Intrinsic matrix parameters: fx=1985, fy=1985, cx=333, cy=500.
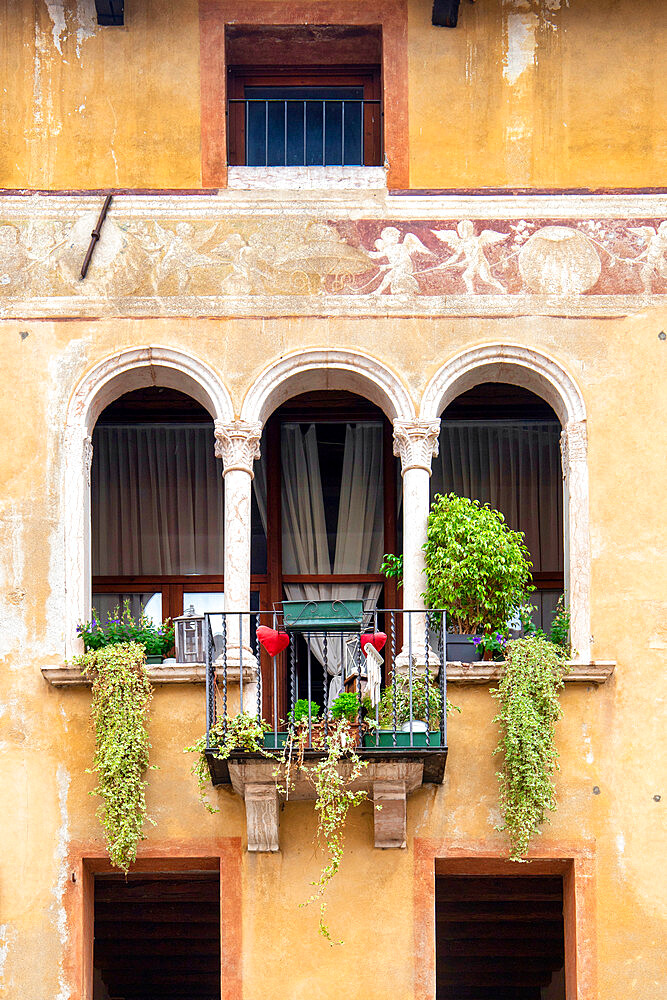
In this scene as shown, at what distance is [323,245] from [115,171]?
5.75 ft

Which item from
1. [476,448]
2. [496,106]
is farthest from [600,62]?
[476,448]

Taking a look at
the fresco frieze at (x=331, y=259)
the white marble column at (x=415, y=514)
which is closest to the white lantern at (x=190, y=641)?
the white marble column at (x=415, y=514)

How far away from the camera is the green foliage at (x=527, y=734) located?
14.0 meters

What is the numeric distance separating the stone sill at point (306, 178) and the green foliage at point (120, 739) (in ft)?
12.5

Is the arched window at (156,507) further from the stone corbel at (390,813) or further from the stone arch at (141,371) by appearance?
the stone corbel at (390,813)

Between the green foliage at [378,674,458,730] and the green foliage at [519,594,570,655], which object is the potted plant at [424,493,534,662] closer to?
the green foliage at [519,594,570,655]

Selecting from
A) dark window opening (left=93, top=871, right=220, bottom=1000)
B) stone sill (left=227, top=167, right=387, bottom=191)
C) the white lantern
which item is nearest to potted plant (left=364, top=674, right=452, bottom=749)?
the white lantern

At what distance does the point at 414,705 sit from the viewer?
559 inches

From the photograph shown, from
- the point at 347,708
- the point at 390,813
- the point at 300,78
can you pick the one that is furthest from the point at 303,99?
the point at 390,813

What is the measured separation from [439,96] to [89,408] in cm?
373

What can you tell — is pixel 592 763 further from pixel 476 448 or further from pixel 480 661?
pixel 476 448

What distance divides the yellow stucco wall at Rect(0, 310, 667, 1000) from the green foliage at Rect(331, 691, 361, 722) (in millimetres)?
916

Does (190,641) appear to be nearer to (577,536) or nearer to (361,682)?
(361,682)

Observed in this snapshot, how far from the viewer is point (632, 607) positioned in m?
14.7
